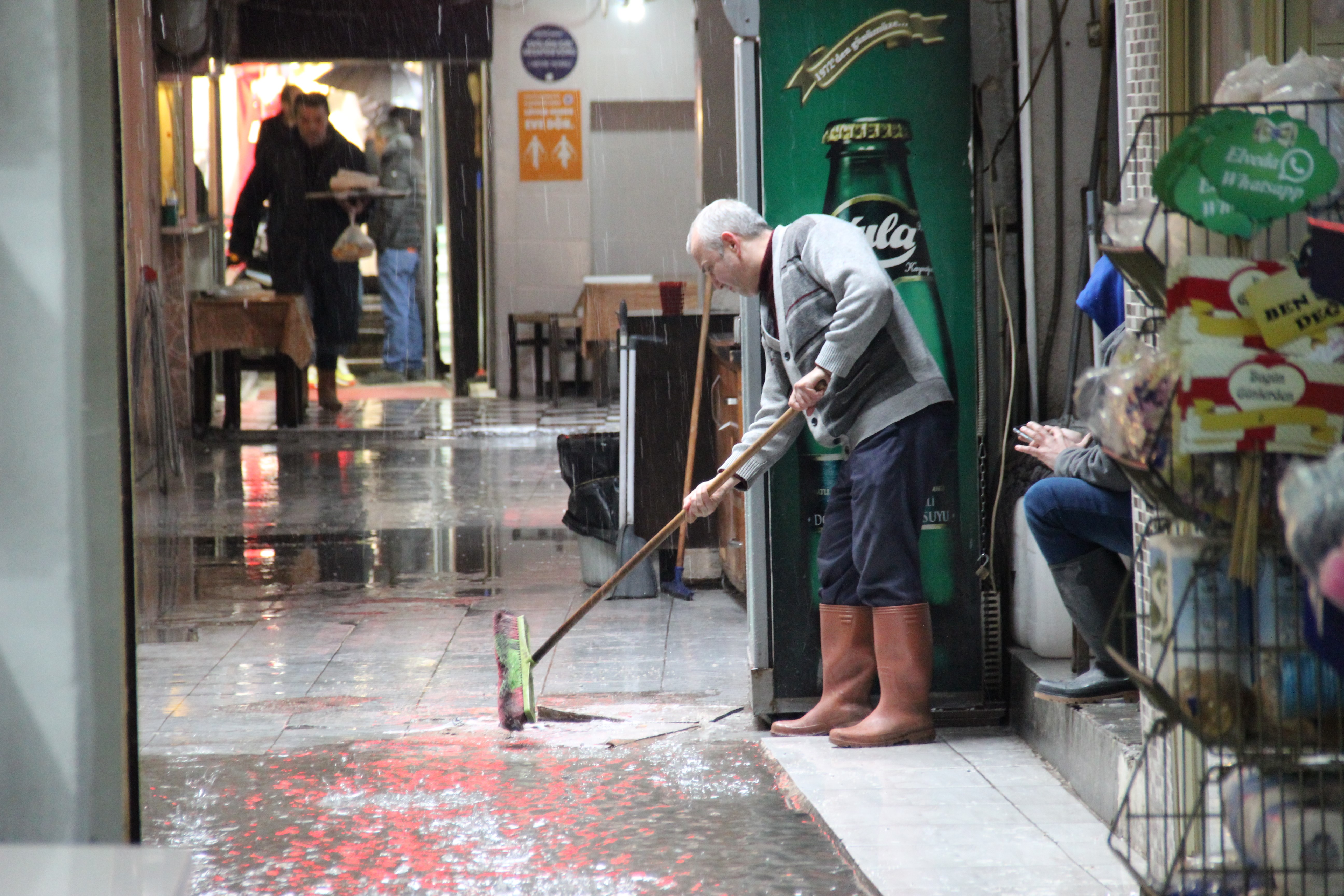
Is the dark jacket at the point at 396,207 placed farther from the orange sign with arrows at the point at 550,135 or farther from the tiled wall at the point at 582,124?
the orange sign with arrows at the point at 550,135

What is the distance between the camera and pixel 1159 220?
2.29m

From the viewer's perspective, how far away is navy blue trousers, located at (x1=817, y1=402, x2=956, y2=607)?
4105 mm

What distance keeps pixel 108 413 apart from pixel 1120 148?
6.66 feet

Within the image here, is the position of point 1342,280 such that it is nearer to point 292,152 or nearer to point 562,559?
point 562,559

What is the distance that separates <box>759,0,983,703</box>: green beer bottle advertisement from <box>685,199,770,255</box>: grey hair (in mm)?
148

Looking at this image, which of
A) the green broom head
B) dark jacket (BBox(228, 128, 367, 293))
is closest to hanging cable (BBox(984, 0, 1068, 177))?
the green broom head

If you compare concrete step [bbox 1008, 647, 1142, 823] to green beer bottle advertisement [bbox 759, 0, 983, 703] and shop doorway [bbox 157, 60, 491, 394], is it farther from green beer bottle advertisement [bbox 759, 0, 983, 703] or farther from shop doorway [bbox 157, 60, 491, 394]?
shop doorway [bbox 157, 60, 491, 394]

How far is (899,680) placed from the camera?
13.7 ft

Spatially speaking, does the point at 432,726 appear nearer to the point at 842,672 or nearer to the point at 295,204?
the point at 842,672

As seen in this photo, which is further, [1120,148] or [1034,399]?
[1034,399]

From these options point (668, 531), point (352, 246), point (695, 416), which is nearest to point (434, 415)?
point (352, 246)

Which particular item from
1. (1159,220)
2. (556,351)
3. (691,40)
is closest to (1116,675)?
(1159,220)

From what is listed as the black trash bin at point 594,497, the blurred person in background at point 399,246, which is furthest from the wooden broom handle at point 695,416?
the blurred person in background at point 399,246

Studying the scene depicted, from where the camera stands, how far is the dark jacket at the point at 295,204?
12492mm
